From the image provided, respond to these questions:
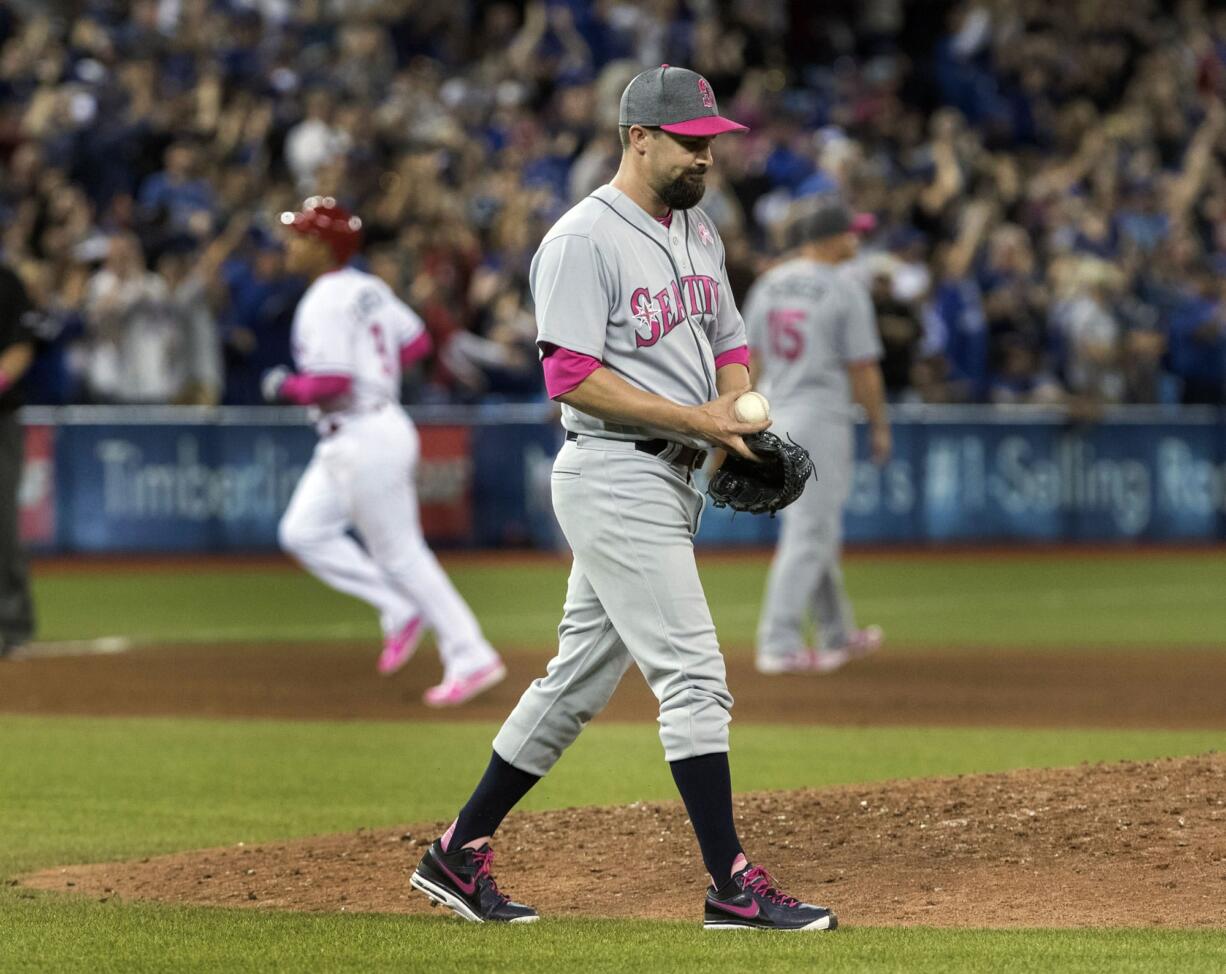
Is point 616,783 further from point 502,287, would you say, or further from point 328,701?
point 502,287

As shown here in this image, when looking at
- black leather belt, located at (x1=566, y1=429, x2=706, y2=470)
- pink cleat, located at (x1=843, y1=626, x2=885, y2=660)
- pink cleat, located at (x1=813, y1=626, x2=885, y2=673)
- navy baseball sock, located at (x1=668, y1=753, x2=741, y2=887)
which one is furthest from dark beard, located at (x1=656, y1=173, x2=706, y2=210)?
pink cleat, located at (x1=843, y1=626, x2=885, y2=660)

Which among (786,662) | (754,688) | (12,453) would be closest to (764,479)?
(754,688)

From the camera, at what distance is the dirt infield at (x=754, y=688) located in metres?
10.9

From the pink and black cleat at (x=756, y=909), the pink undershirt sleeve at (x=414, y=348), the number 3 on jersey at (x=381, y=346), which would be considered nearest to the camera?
the pink and black cleat at (x=756, y=909)

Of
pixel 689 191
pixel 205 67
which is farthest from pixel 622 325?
pixel 205 67

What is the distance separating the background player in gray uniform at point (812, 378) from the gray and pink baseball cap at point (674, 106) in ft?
20.6

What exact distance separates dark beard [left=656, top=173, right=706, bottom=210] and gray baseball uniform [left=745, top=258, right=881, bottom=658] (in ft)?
20.3

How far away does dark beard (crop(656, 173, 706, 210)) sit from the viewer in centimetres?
581

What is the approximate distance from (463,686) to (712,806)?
5.56m

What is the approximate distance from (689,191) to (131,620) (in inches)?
426

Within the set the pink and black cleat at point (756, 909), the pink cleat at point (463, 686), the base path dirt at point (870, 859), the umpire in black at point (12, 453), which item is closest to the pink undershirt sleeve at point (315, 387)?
the pink cleat at point (463, 686)

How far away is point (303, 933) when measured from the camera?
18.5 feet

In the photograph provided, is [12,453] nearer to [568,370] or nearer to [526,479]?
[526,479]

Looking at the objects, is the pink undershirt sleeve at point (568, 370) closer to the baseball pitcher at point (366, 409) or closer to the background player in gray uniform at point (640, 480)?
the background player in gray uniform at point (640, 480)
